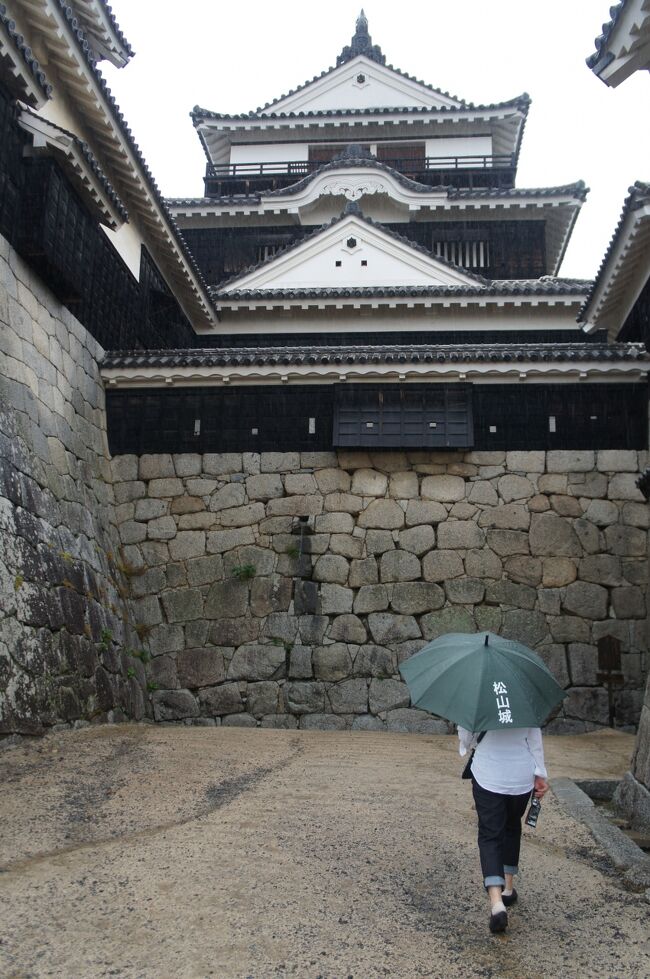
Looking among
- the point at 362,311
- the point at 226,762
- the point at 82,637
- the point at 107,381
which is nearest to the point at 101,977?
the point at 226,762

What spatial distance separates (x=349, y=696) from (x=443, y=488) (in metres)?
2.90

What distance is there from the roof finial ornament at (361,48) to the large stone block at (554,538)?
1622cm

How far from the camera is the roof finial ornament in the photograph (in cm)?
2103

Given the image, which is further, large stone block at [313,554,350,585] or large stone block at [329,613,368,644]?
large stone block at [313,554,350,585]

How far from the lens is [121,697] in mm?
8531

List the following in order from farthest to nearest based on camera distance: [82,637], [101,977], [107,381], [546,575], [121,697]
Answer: [107,381] < [546,575] < [121,697] < [82,637] < [101,977]

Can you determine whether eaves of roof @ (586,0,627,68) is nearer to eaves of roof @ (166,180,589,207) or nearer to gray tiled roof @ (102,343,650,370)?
gray tiled roof @ (102,343,650,370)

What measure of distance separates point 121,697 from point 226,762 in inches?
96.2

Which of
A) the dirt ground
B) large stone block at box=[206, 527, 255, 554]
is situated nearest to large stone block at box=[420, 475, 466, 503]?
large stone block at box=[206, 527, 255, 554]

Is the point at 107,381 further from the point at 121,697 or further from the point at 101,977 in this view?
the point at 101,977

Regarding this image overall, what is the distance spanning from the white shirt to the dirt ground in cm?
62

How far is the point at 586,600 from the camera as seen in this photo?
9.58 meters

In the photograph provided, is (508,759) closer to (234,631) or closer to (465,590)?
(465,590)

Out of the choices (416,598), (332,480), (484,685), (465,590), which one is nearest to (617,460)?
(465,590)
